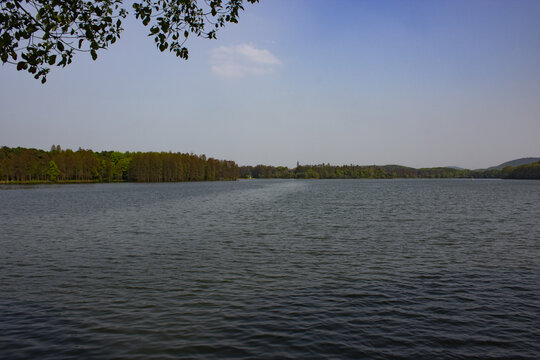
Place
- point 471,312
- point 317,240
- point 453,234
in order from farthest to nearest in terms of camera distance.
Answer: point 453,234
point 317,240
point 471,312

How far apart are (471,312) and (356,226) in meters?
19.7

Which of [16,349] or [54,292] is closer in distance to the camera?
[16,349]

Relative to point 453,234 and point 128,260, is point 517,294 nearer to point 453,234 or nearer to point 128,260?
point 453,234

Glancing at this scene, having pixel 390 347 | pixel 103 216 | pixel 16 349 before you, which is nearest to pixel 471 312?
pixel 390 347

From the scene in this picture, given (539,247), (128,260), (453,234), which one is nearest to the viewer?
(128,260)

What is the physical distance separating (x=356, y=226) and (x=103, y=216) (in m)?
26.8

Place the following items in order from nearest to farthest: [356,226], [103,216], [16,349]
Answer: [16,349], [356,226], [103,216]

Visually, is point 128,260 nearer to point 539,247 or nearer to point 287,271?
point 287,271

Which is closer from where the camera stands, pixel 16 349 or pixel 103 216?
pixel 16 349

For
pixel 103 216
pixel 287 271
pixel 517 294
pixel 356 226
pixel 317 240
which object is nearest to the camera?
pixel 517 294

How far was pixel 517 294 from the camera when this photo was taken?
13578 millimetres

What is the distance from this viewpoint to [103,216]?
130ft

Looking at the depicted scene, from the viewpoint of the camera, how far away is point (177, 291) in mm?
13914

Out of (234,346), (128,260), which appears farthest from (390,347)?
(128,260)
